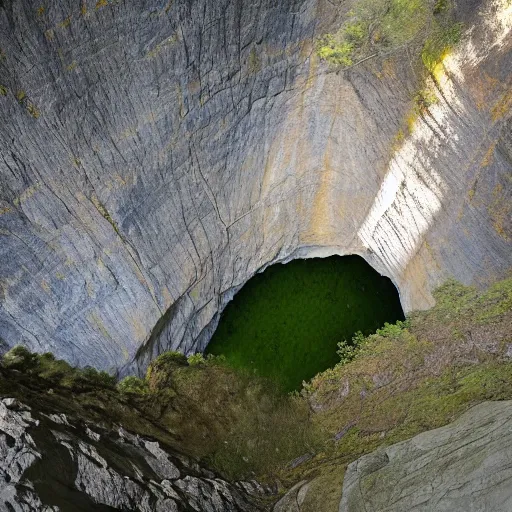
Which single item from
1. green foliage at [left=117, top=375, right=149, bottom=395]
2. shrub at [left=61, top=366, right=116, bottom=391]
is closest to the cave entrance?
green foliage at [left=117, top=375, right=149, bottom=395]

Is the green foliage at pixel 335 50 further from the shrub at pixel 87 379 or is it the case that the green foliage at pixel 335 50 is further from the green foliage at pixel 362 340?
the shrub at pixel 87 379

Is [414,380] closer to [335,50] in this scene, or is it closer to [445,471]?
[445,471]

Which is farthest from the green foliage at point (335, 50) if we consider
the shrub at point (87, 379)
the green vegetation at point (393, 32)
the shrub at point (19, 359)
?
the shrub at point (19, 359)

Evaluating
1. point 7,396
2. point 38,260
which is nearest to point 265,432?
point 7,396

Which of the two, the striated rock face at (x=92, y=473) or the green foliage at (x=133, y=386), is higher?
the green foliage at (x=133, y=386)

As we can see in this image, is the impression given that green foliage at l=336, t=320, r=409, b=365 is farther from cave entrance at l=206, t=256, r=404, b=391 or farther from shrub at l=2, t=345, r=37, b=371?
shrub at l=2, t=345, r=37, b=371

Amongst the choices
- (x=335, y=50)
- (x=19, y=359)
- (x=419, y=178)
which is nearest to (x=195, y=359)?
(x=19, y=359)

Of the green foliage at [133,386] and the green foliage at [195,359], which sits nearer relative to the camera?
the green foliage at [133,386]
